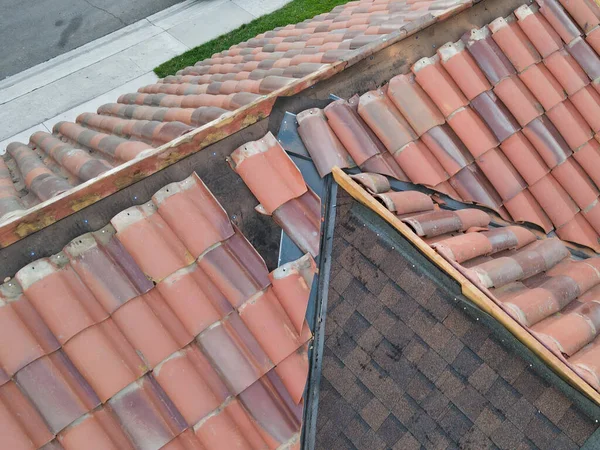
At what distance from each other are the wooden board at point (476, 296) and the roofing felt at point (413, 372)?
0.54 ft

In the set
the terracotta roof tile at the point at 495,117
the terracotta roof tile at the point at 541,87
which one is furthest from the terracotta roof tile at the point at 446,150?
the terracotta roof tile at the point at 541,87

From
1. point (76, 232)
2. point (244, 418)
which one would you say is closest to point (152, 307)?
point (76, 232)

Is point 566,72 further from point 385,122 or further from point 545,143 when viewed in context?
point 385,122

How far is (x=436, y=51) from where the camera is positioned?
509cm

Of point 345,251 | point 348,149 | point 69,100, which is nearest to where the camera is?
point 345,251

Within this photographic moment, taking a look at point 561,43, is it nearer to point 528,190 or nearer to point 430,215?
point 528,190

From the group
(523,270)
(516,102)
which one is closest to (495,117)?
(516,102)

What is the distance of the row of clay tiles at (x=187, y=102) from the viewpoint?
16.5 ft

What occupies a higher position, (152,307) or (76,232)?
(76,232)

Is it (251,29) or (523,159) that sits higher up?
(251,29)

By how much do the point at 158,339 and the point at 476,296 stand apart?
2.33 metres

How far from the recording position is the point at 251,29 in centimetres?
1436

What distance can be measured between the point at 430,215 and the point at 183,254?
2.04 metres

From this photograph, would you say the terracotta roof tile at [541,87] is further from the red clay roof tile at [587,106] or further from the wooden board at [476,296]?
the wooden board at [476,296]
